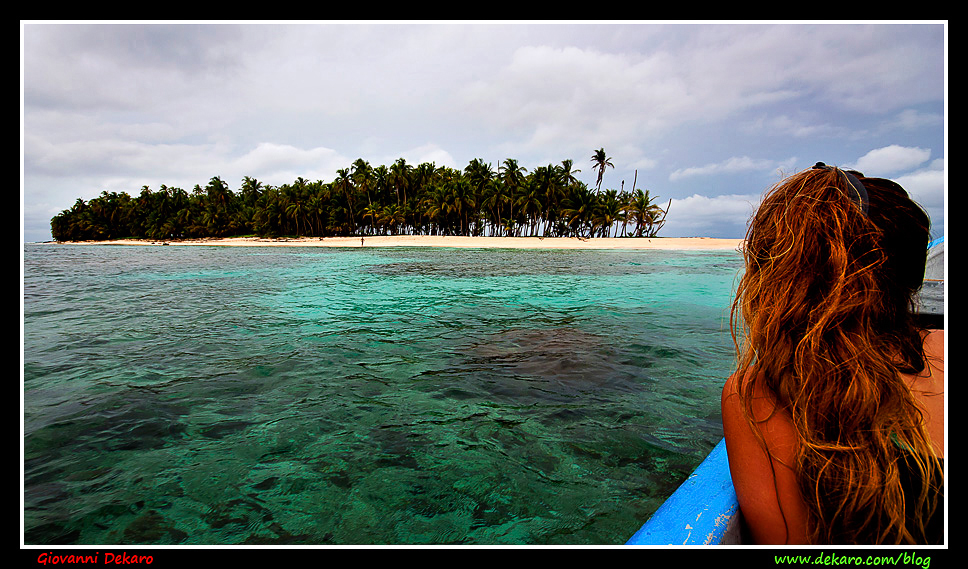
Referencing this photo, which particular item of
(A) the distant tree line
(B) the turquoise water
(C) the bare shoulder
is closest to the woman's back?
(C) the bare shoulder

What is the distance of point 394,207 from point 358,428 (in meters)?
70.8

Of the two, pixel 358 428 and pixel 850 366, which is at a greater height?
pixel 850 366

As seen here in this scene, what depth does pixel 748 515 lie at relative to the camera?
1.61 m

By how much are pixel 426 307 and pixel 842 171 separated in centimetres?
943

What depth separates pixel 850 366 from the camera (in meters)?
1.25

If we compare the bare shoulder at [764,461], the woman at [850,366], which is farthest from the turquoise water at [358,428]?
the woman at [850,366]

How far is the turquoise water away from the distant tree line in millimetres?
60555

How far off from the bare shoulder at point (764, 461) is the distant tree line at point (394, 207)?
215 ft

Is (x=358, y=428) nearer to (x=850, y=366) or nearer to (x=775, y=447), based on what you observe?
(x=775, y=447)

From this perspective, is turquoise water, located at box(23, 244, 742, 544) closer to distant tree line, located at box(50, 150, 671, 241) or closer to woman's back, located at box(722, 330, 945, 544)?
woman's back, located at box(722, 330, 945, 544)

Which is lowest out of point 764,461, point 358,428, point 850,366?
point 358,428

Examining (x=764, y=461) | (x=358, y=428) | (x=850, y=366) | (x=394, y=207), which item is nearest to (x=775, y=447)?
(x=764, y=461)

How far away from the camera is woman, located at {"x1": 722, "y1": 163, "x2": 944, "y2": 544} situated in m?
1.23
